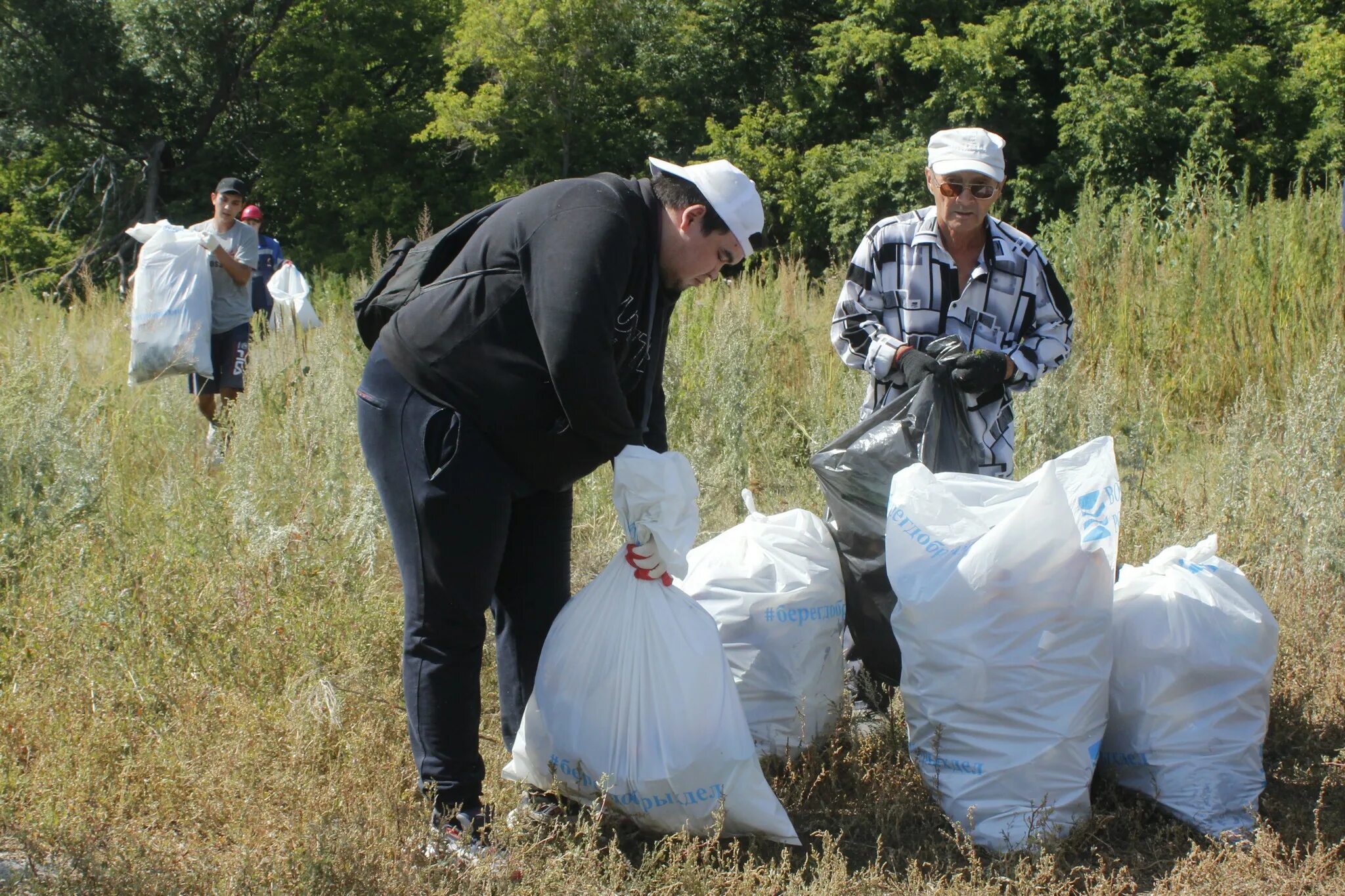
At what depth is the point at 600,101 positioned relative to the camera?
77.5 feet

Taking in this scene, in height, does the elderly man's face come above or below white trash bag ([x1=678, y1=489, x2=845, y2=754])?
above

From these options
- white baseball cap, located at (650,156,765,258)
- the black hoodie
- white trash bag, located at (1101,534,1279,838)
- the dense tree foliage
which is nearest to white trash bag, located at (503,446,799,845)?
the black hoodie

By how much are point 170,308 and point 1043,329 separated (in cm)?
431

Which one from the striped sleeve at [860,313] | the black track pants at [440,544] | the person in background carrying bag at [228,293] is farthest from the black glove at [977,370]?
the person in background carrying bag at [228,293]

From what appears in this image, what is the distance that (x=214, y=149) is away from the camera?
79.4 ft

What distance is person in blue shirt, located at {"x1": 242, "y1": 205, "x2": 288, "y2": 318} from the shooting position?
633 cm

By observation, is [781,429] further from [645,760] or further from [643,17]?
[643,17]

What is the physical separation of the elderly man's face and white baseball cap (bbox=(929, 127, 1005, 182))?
0.02 metres

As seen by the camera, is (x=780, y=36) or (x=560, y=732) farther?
(x=780, y=36)

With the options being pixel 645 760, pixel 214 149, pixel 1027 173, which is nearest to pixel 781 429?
pixel 645 760

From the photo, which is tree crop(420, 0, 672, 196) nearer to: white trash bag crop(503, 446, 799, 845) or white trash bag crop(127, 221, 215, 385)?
white trash bag crop(127, 221, 215, 385)

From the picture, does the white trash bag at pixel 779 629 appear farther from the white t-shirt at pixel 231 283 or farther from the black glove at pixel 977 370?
the white t-shirt at pixel 231 283

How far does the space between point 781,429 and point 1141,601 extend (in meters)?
2.84

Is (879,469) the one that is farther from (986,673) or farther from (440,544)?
(440,544)
